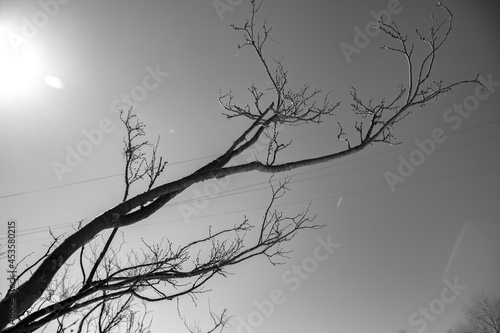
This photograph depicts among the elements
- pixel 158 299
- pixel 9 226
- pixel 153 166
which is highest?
pixel 9 226

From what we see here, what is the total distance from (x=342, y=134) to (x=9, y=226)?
168 inches

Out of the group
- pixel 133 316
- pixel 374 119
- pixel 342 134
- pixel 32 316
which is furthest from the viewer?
pixel 133 316

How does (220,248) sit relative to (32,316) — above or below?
below

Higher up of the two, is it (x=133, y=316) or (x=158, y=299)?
(x=133, y=316)

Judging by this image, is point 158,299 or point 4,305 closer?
point 4,305

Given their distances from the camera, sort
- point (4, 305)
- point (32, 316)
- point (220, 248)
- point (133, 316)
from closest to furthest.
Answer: point (4, 305)
point (32, 316)
point (220, 248)
point (133, 316)

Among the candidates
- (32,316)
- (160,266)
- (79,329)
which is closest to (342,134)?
(160,266)

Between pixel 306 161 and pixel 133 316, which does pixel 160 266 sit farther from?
pixel 133 316

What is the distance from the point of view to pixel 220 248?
2.69m

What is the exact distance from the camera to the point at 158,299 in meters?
2.39

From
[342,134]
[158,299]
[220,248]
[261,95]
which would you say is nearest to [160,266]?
[158,299]

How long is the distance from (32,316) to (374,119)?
3.29 m

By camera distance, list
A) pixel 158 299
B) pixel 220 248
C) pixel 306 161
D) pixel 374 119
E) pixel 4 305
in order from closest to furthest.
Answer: pixel 4 305, pixel 158 299, pixel 220 248, pixel 306 161, pixel 374 119

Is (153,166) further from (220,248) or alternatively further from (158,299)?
(158,299)
